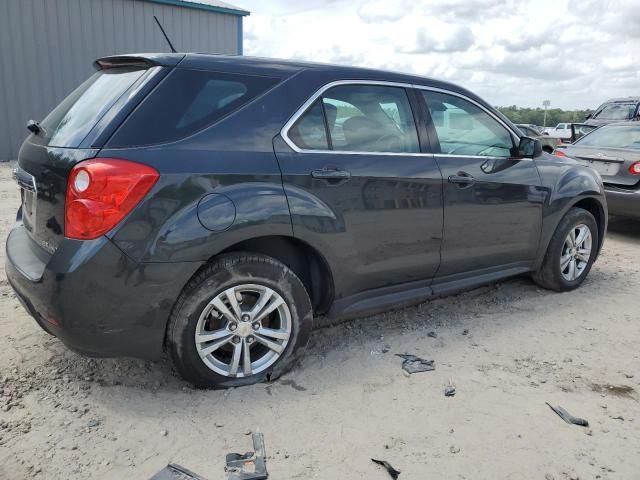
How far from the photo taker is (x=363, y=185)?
3.18m

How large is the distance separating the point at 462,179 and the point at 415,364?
4.22 ft

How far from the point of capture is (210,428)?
2623 millimetres

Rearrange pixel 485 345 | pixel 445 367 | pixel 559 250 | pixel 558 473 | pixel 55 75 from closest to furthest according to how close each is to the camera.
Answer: pixel 558 473, pixel 445 367, pixel 485 345, pixel 559 250, pixel 55 75

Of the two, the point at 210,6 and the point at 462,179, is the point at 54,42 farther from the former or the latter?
the point at 462,179

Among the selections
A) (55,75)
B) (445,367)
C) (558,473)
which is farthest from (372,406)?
(55,75)

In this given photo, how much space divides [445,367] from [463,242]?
921mm

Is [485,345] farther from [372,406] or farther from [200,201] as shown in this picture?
[200,201]

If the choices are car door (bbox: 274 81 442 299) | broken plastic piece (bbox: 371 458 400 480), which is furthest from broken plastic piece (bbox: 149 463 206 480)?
car door (bbox: 274 81 442 299)

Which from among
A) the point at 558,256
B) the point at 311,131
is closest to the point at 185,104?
the point at 311,131

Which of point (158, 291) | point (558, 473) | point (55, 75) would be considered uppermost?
point (55, 75)

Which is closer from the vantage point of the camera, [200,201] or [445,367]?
[200,201]

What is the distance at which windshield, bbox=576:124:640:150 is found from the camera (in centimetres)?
713

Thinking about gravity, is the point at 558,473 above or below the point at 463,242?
below

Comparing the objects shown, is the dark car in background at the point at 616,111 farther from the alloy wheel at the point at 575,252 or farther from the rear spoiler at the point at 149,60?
the rear spoiler at the point at 149,60
